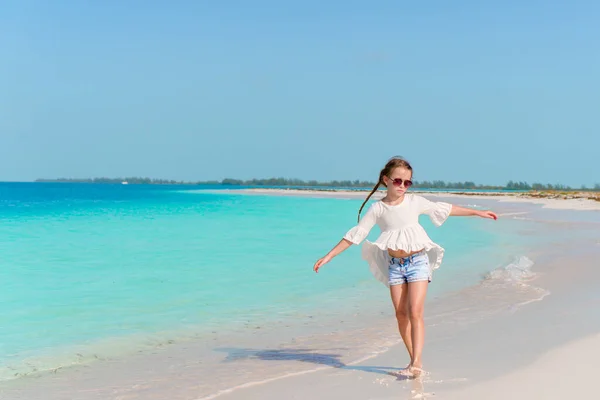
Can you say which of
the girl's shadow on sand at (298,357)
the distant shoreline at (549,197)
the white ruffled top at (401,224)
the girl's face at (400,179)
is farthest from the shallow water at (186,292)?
the distant shoreline at (549,197)

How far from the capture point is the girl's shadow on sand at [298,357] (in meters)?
5.36

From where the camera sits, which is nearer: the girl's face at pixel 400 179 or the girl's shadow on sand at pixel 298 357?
the girl's face at pixel 400 179

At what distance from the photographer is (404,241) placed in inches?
193

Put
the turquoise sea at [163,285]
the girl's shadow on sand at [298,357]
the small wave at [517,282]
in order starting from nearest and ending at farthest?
the girl's shadow on sand at [298,357]
the turquoise sea at [163,285]
the small wave at [517,282]

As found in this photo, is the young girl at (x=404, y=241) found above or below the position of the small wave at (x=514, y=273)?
above

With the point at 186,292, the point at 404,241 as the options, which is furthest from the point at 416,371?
the point at 186,292

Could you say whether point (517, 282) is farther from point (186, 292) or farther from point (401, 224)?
point (401, 224)

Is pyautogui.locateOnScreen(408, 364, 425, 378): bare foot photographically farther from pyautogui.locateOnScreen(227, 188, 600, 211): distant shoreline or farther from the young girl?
pyautogui.locateOnScreen(227, 188, 600, 211): distant shoreline

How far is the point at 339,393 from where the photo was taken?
4.66 metres

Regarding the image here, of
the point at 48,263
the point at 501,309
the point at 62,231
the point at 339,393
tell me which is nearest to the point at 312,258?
the point at 48,263

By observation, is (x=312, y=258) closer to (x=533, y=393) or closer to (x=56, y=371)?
(x=56, y=371)

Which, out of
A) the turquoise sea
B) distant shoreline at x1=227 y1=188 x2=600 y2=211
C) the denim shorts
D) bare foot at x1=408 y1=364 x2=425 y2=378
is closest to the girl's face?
the denim shorts

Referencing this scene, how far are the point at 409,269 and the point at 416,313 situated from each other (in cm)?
36

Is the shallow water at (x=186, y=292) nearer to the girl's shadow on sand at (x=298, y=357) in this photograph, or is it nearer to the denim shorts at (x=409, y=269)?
the girl's shadow on sand at (x=298, y=357)
